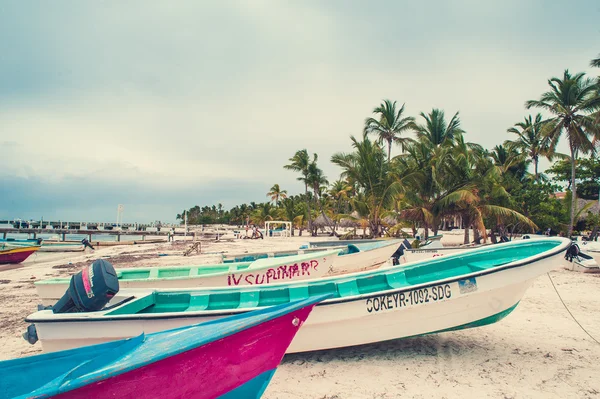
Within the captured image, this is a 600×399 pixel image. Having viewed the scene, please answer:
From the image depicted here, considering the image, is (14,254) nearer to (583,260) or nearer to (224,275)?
(224,275)

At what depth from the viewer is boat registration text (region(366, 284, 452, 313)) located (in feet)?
15.4

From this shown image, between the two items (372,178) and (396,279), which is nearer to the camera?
(396,279)

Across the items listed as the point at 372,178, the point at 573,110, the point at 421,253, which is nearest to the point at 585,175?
the point at 573,110

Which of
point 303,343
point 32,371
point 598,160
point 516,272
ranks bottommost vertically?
point 303,343

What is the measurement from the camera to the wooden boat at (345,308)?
422cm

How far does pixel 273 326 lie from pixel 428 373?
9.34 feet

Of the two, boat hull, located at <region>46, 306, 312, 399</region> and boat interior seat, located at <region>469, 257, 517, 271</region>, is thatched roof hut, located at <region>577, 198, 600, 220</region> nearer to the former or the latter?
boat interior seat, located at <region>469, 257, 517, 271</region>

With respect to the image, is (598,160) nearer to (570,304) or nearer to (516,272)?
(570,304)

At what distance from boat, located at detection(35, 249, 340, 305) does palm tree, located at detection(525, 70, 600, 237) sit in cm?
2013

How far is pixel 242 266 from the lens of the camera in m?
9.40

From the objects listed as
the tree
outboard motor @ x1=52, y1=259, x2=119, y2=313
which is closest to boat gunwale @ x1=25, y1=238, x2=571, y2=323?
outboard motor @ x1=52, y1=259, x2=119, y2=313

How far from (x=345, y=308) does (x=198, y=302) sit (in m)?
2.24

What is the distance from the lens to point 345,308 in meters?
4.67

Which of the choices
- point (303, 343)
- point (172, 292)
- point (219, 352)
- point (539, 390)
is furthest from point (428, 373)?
point (172, 292)
